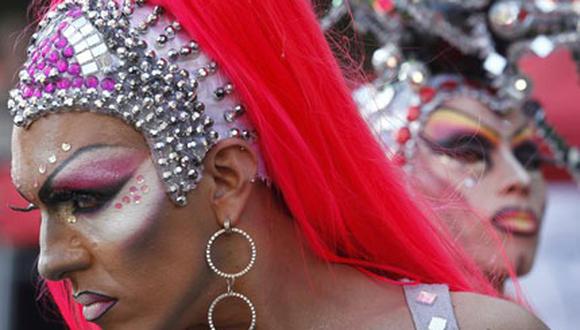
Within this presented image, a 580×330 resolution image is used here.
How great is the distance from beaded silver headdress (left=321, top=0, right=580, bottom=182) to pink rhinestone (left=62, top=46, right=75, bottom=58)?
188 cm

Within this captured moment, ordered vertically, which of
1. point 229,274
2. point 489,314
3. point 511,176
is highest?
point 229,274

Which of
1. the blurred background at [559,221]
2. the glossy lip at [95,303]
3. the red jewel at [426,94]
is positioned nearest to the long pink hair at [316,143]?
the glossy lip at [95,303]

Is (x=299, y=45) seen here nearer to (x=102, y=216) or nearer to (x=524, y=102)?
(x=102, y=216)

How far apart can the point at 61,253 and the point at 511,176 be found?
2139mm

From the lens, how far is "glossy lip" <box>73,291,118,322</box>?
2.03m

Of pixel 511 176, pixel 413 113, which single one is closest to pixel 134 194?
pixel 413 113

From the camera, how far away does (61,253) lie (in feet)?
6.62

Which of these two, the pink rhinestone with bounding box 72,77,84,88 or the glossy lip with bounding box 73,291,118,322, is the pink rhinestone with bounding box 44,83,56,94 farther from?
the glossy lip with bounding box 73,291,118,322

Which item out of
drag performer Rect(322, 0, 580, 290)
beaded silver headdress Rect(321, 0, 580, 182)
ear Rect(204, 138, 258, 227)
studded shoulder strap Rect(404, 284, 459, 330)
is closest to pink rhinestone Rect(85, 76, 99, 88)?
ear Rect(204, 138, 258, 227)

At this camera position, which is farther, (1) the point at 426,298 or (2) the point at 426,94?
(2) the point at 426,94

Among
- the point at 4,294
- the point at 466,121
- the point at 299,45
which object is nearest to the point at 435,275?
the point at 299,45

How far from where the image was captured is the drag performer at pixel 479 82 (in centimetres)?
383

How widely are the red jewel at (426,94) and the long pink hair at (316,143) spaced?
1.65 metres

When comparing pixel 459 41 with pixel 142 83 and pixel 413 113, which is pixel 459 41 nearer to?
pixel 413 113
